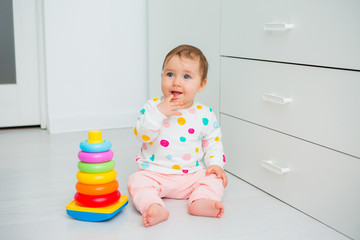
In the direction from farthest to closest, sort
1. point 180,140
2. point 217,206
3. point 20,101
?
point 20,101
point 180,140
point 217,206

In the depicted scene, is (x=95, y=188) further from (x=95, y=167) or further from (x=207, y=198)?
(x=207, y=198)

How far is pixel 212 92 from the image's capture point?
167 centimetres

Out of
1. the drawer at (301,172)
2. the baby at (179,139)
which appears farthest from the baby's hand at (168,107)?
the drawer at (301,172)

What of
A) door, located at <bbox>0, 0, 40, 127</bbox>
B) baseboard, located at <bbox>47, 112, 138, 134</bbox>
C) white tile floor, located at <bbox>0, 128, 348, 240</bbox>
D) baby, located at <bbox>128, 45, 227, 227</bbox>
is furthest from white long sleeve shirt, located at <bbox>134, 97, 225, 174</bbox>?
door, located at <bbox>0, 0, 40, 127</bbox>

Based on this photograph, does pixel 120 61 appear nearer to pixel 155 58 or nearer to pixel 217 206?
pixel 155 58

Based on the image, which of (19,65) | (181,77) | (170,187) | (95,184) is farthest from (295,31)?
(19,65)

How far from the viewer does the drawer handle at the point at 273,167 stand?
127 cm

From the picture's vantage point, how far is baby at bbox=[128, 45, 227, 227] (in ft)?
4.13

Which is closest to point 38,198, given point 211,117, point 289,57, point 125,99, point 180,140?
point 180,140

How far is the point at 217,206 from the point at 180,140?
0.78 ft

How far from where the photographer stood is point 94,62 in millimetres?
2148

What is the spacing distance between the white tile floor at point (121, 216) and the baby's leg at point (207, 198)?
20 millimetres

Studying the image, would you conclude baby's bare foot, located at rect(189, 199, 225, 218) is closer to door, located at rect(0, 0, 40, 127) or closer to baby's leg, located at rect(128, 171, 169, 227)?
baby's leg, located at rect(128, 171, 169, 227)

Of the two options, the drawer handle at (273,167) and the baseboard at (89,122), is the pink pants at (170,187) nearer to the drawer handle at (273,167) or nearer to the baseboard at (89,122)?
the drawer handle at (273,167)
